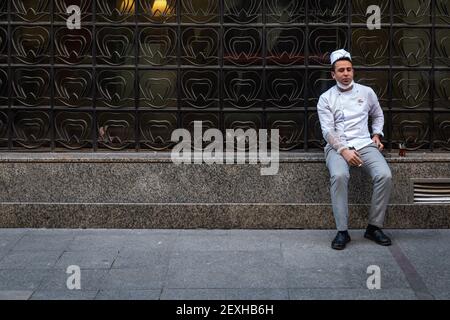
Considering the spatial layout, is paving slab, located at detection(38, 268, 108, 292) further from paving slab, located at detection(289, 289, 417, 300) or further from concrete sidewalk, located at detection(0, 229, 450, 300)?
paving slab, located at detection(289, 289, 417, 300)

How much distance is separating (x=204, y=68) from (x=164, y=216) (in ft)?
5.33

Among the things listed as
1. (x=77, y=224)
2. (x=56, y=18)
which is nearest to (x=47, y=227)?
(x=77, y=224)

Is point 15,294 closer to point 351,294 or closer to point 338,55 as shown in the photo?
point 351,294

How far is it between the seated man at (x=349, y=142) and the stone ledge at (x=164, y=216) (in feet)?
2.16

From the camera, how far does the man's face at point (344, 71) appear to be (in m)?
7.20

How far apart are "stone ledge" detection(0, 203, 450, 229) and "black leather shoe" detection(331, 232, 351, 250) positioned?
65 centimetres

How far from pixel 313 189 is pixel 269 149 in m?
0.65

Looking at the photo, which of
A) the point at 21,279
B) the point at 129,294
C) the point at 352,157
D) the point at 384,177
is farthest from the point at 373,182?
the point at 21,279

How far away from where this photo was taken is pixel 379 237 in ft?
23.4

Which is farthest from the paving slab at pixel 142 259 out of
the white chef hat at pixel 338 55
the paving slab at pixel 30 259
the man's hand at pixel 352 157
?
the white chef hat at pixel 338 55

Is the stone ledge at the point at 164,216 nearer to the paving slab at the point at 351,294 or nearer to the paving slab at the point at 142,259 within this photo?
the paving slab at the point at 142,259

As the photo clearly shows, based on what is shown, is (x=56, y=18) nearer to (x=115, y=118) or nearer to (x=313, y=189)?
(x=115, y=118)

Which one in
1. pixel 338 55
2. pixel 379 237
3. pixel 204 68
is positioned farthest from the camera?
pixel 204 68

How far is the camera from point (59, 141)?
7953 millimetres
